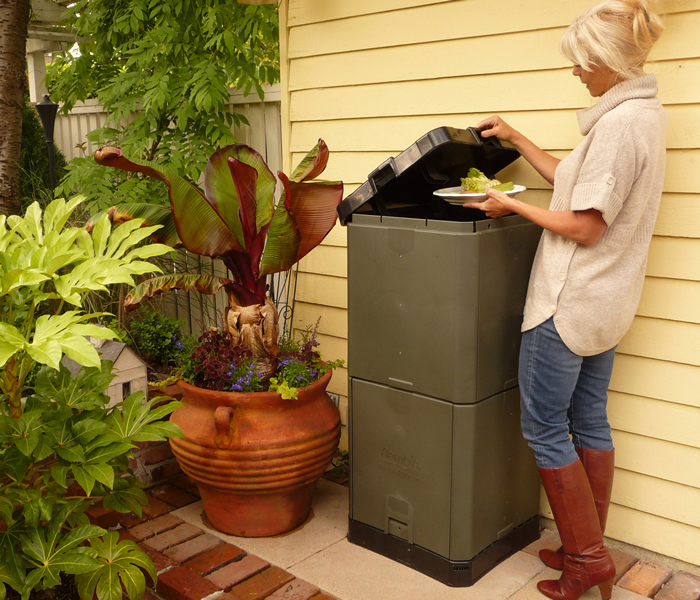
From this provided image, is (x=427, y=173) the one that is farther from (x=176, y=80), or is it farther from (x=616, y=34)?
(x=176, y=80)

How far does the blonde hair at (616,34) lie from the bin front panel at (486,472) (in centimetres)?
127

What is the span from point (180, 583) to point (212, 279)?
1.31m

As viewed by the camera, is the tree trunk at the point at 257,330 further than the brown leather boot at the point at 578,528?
Yes

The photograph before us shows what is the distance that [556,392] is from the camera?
248cm

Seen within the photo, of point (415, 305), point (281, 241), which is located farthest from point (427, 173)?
point (281, 241)

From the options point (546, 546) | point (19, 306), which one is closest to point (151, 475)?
point (19, 306)

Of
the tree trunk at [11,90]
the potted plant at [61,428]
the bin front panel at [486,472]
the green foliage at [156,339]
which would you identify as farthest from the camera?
the tree trunk at [11,90]

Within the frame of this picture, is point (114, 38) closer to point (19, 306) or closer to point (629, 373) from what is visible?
point (19, 306)

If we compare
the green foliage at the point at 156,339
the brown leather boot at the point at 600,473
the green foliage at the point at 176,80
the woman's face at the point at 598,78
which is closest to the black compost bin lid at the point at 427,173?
the woman's face at the point at 598,78

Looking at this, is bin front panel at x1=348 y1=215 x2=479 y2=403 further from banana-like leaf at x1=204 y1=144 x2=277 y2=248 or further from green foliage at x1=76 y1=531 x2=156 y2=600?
green foliage at x1=76 y1=531 x2=156 y2=600

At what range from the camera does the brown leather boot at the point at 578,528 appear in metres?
2.50

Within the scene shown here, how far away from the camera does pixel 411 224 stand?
2.58 metres

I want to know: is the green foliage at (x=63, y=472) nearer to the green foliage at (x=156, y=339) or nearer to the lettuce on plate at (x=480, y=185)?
the lettuce on plate at (x=480, y=185)

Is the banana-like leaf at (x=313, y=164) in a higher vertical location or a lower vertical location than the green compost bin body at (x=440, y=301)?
higher
